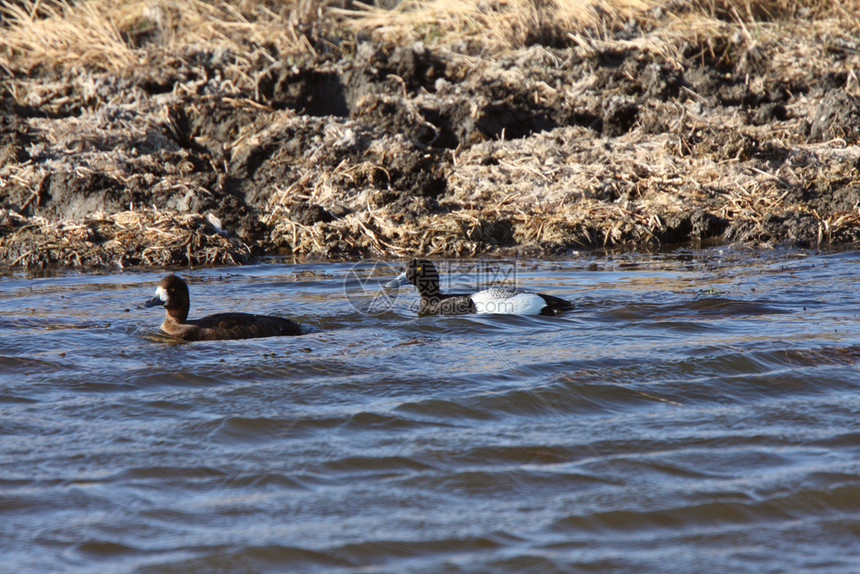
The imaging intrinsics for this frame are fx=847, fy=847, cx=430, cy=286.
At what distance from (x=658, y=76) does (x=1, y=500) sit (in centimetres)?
963

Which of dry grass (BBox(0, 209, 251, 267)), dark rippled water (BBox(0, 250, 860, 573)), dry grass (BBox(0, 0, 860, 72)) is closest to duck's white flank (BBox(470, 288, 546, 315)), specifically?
dark rippled water (BBox(0, 250, 860, 573))

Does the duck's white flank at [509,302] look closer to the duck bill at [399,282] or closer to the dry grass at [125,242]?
the duck bill at [399,282]

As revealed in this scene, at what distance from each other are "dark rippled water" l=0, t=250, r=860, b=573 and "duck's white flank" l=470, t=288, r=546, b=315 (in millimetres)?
184

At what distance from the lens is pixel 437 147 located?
1092cm

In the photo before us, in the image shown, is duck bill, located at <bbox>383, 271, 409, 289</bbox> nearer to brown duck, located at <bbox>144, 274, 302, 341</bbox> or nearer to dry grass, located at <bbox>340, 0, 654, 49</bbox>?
brown duck, located at <bbox>144, 274, 302, 341</bbox>

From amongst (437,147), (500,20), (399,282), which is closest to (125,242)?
(399,282)

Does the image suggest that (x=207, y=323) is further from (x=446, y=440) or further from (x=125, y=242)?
(x=125, y=242)

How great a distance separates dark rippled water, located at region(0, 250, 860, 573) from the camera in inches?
133

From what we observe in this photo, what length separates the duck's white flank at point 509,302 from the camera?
725cm

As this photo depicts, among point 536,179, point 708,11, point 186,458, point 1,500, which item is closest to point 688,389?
point 186,458

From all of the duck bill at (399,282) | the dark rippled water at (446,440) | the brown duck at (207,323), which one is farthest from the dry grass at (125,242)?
the brown duck at (207,323)

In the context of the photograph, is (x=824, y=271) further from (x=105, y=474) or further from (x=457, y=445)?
(x=105, y=474)

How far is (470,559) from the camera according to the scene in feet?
10.8

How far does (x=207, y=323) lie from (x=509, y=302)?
2566 mm
